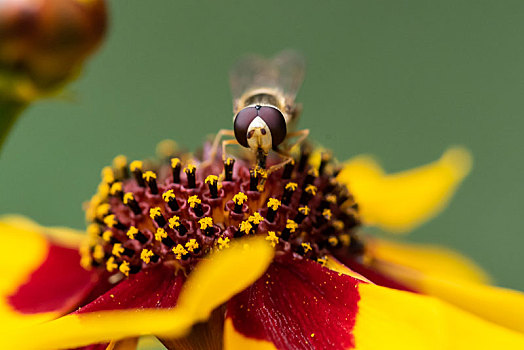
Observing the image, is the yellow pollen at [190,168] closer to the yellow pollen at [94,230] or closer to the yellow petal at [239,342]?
the yellow pollen at [94,230]

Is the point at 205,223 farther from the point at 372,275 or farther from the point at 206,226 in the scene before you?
the point at 372,275

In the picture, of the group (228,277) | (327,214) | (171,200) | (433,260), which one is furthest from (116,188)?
(433,260)

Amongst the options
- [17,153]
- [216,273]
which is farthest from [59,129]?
[216,273]

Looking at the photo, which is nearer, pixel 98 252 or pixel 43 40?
pixel 43 40

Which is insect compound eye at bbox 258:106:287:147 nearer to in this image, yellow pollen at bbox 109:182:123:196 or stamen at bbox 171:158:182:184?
stamen at bbox 171:158:182:184

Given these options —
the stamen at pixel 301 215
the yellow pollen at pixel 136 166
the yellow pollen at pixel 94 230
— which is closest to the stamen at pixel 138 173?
the yellow pollen at pixel 136 166

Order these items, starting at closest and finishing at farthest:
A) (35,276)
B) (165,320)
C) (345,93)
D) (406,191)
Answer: (165,320), (35,276), (406,191), (345,93)

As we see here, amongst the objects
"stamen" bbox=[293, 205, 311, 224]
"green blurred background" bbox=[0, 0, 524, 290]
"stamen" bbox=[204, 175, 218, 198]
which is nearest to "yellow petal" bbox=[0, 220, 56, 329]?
"stamen" bbox=[204, 175, 218, 198]

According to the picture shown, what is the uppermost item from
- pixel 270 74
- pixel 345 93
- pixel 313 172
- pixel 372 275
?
pixel 345 93
